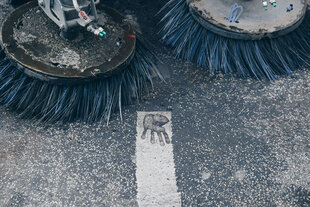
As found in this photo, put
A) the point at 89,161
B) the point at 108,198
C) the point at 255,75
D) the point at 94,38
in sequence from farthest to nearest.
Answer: the point at 255,75 < the point at 94,38 < the point at 89,161 < the point at 108,198

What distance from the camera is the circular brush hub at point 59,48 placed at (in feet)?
7.07

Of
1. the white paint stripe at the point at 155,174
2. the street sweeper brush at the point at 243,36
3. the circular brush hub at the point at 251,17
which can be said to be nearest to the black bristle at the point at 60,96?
the white paint stripe at the point at 155,174

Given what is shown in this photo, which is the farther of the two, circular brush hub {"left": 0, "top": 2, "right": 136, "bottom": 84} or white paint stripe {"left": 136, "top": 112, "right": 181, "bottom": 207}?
circular brush hub {"left": 0, "top": 2, "right": 136, "bottom": 84}

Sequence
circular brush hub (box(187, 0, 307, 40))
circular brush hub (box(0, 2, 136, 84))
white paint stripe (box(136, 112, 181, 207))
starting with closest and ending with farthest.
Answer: white paint stripe (box(136, 112, 181, 207)) → circular brush hub (box(0, 2, 136, 84)) → circular brush hub (box(187, 0, 307, 40))

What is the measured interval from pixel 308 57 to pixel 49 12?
5.57 ft

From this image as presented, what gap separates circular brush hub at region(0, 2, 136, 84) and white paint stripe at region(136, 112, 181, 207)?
427 millimetres

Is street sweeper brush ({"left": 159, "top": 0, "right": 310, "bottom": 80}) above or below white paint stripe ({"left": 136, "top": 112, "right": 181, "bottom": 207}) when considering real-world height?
above

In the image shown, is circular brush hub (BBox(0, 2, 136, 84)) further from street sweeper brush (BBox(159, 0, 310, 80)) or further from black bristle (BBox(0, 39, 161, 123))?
street sweeper brush (BBox(159, 0, 310, 80))

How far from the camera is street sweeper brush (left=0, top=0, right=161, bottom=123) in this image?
A: 2170 mm

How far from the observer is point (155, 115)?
7.83 feet

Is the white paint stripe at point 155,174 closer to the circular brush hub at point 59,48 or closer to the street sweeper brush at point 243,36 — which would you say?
the circular brush hub at point 59,48

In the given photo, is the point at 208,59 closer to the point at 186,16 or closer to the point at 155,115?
the point at 186,16

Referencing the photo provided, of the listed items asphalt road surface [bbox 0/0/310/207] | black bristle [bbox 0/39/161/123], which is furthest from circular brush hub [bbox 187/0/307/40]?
black bristle [bbox 0/39/161/123]

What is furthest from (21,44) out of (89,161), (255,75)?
(255,75)
